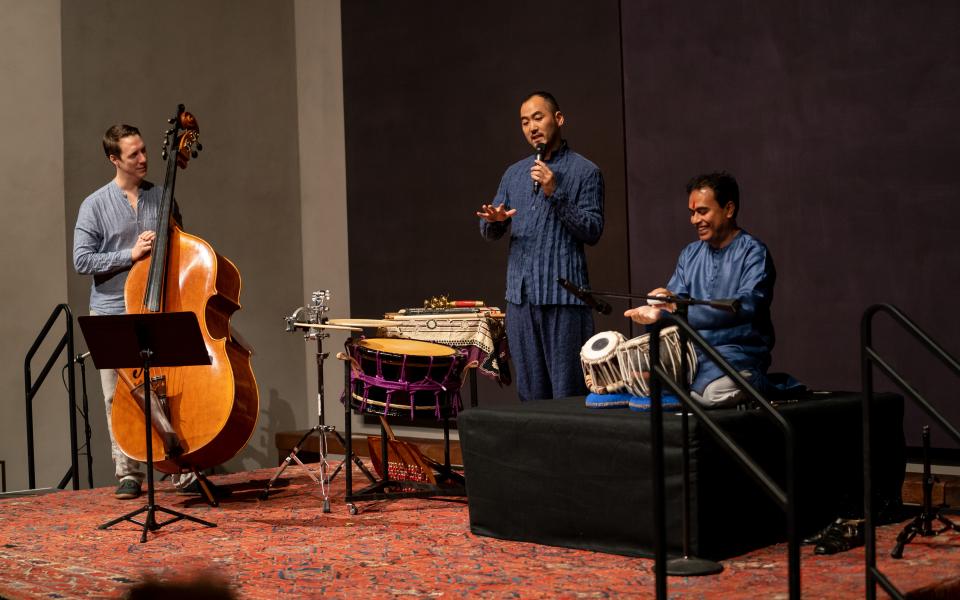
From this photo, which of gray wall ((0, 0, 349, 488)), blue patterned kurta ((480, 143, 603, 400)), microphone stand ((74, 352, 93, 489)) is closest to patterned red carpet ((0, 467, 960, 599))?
blue patterned kurta ((480, 143, 603, 400))

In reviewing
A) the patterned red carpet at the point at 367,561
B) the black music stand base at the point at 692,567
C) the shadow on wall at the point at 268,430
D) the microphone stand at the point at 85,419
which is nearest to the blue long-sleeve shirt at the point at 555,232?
the patterned red carpet at the point at 367,561

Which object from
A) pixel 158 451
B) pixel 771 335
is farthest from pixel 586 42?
pixel 158 451

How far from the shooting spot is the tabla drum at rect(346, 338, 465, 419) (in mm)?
4992

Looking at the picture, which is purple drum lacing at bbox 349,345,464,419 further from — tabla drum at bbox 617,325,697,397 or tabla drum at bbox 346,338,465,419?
tabla drum at bbox 617,325,697,397

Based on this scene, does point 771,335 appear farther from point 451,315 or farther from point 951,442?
point 451,315

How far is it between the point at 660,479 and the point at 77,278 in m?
4.68

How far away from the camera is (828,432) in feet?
13.7

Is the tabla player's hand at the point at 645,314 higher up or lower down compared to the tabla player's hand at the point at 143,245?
lower down

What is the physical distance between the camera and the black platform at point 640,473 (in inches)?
149

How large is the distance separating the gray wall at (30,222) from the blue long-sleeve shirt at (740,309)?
4.06 meters

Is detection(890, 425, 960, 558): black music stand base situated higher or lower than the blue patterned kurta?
lower

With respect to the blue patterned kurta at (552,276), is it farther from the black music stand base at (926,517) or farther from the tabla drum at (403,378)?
the black music stand base at (926,517)

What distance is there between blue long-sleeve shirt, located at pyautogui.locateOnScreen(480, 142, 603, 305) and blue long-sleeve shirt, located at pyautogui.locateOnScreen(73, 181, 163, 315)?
6.09ft

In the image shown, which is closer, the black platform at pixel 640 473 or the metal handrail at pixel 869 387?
the metal handrail at pixel 869 387
